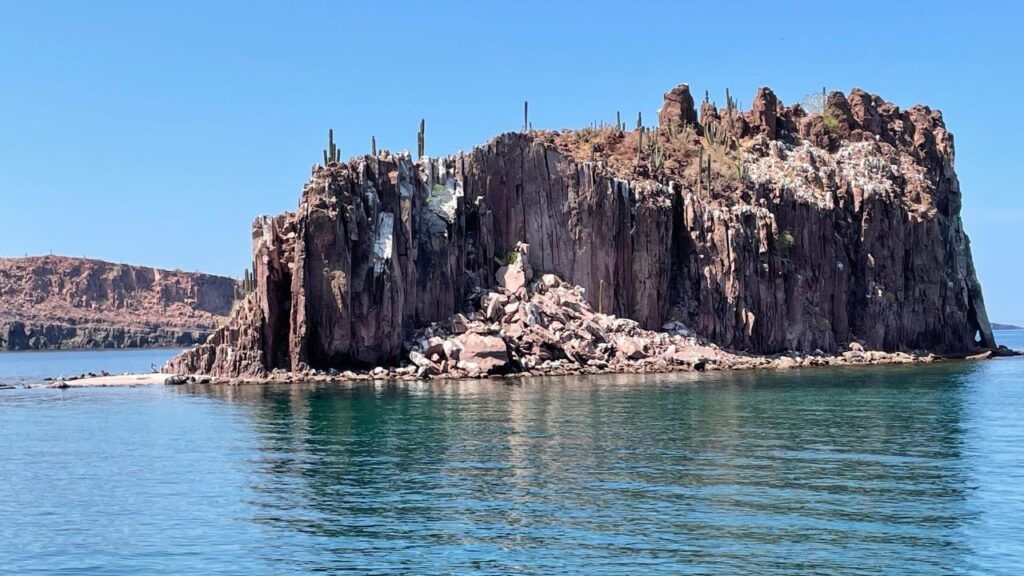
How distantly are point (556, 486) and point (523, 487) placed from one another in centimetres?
112

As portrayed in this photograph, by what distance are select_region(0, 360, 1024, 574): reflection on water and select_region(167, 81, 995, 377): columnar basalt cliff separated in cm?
2239

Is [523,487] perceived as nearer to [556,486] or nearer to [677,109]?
[556,486]

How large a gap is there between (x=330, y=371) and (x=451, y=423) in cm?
3510

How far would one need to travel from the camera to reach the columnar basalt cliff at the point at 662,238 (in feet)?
294

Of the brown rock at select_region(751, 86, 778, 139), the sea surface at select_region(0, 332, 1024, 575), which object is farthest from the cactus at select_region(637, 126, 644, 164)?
the sea surface at select_region(0, 332, 1024, 575)

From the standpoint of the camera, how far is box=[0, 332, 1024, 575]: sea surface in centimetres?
2817

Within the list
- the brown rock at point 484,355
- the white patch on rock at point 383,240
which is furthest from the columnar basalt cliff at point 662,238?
the brown rock at point 484,355

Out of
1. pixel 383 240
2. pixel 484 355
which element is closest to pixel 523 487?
pixel 484 355

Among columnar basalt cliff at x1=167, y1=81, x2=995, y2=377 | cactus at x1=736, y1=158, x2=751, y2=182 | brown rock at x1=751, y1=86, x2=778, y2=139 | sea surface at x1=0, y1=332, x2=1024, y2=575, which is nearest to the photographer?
sea surface at x1=0, y1=332, x2=1024, y2=575

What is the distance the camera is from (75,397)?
82188 millimetres

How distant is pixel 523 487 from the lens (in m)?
37.5

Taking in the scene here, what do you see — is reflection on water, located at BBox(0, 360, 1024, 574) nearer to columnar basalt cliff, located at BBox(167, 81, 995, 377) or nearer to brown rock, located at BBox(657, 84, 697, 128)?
columnar basalt cliff, located at BBox(167, 81, 995, 377)

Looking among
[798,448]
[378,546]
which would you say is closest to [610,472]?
[798,448]

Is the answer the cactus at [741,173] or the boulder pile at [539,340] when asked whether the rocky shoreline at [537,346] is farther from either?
the cactus at [741,173]
